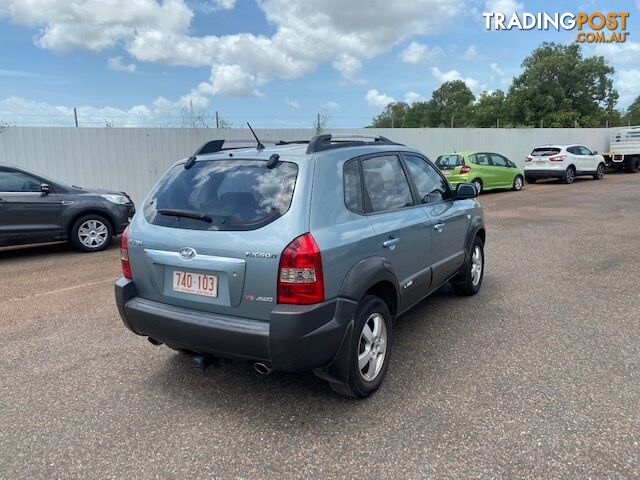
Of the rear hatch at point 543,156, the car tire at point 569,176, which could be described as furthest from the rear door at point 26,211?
the car tire at point 569,176

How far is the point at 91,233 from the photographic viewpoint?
8391 mm

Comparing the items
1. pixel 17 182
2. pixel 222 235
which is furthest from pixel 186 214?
pixel 17 182

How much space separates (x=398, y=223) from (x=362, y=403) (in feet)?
4.26

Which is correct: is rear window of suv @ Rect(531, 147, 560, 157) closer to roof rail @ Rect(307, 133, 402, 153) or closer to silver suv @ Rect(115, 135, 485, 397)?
roof rail @ Rect(307, 133, 402, 153)

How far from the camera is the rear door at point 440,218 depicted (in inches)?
165

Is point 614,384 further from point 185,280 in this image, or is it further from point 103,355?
point 103,355

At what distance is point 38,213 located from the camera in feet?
25.9

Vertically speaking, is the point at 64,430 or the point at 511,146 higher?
the point at 511,146

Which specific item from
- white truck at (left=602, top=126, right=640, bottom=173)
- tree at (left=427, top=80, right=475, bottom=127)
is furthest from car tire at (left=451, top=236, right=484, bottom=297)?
tree at (left=427, top=80, right=475, bottom=127)

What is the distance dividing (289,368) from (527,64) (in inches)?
2211

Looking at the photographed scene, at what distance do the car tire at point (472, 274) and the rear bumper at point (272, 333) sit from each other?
2541 mm

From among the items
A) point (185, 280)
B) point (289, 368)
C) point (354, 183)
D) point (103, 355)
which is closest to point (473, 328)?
point (354, 183)

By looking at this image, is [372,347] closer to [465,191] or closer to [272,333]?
[272,333]

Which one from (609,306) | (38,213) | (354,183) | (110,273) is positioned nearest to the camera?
(354,183)
